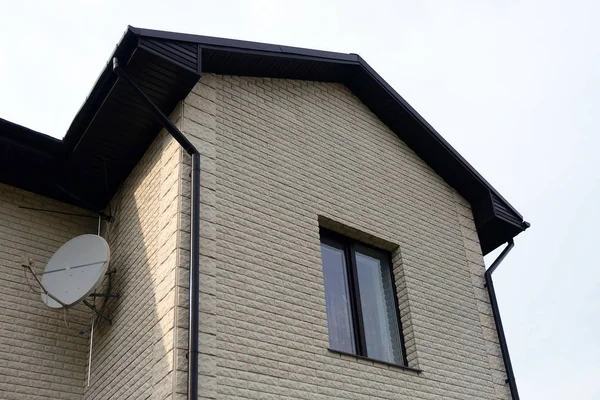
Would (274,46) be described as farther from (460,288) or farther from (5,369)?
(5,369)

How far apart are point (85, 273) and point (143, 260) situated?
60cm

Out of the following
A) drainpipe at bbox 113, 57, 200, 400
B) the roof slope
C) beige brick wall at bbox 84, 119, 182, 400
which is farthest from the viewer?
the roof slope

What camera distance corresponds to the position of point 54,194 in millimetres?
7641

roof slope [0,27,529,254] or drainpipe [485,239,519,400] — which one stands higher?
roof slope [0,27,529,254]

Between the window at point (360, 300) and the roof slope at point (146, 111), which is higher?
the roof slope at point (146, 111)

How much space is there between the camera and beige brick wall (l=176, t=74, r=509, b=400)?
5848 millimetres

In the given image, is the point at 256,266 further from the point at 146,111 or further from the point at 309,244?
the point at 146,111

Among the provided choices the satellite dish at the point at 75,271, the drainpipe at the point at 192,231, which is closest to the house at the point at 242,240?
the drainpipe at the point at 192,231

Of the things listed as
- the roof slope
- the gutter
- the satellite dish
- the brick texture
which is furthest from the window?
the satellite dish

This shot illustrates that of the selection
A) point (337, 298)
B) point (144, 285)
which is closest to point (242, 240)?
point (144, 285)

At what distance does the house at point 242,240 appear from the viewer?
19.2 ft

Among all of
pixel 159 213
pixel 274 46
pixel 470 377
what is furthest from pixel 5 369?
pixel 470 377

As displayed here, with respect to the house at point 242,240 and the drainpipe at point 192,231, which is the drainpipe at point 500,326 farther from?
the drainpipe at point 192,231

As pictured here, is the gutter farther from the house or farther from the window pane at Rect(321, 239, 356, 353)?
the window pane at Rect(321, 239, 356, 353)
